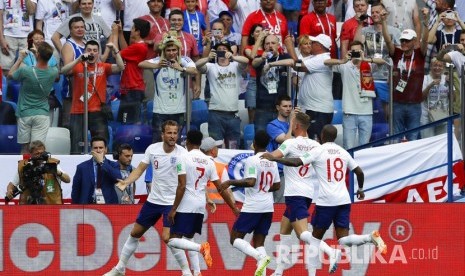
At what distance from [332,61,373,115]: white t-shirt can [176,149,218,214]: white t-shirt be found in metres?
3.61

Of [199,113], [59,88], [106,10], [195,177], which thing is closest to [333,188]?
[195,177]

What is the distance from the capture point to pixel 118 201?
24453mm

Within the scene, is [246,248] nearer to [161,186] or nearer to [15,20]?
[161,186]

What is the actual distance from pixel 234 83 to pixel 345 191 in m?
3.54

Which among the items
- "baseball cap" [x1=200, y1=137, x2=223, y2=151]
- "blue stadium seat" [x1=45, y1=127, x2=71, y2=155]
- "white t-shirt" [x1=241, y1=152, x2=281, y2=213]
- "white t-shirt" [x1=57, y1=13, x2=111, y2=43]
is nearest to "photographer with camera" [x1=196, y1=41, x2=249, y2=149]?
"baseball cap" [x1=200, y1=137, x2=223, y2=151]

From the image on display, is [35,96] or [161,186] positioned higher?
[35,96]

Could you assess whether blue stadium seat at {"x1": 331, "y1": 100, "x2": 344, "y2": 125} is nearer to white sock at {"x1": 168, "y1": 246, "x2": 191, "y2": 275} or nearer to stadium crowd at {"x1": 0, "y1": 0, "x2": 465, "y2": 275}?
stadium crowd at {"x1": 0, "y1": 0, "x2": 465, "y2": 275}

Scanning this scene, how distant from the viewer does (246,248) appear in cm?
2281

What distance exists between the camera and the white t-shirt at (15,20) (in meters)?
25.8

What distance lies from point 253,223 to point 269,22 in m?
4.62

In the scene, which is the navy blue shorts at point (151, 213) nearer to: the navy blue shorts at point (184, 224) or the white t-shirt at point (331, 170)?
the navy blue shorts at point (184, 224)

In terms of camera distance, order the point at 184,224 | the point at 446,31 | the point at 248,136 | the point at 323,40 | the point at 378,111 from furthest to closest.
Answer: the point at 446,31
the point at 323,40
the point at 378,111
the point at 248,136
the point at 184,224

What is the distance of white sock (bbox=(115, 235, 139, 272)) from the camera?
75.7 ft

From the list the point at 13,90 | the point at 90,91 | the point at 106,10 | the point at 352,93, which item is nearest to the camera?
the point at 90,91
